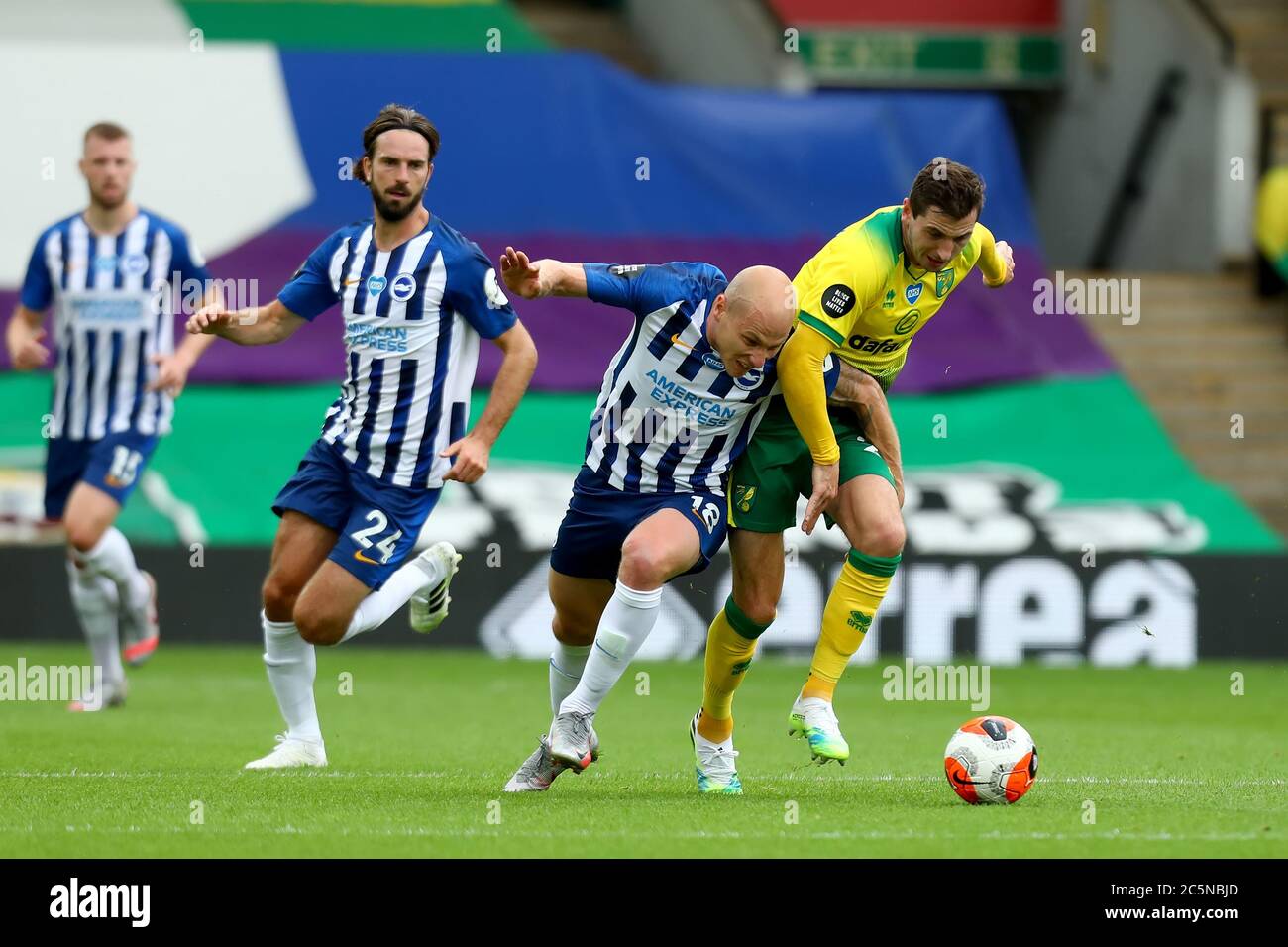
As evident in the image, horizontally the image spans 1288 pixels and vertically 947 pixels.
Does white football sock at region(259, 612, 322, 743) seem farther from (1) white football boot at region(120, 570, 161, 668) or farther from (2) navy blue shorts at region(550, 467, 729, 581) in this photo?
(1) white football boot at region(120, 570, 161, 668)

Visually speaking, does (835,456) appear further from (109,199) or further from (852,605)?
(109,199)

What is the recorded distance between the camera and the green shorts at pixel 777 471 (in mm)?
6961

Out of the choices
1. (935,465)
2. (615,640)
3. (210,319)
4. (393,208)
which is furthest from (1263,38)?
(615,640)

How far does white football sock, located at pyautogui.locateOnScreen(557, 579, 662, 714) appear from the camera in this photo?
6.57m

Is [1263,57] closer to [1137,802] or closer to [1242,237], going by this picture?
[1242,237]

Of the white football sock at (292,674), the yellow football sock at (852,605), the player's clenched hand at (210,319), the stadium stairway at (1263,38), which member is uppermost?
the stadium stairway at (1263,38)

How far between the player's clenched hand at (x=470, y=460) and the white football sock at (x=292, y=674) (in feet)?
3.32

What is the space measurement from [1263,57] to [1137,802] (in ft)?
46.4

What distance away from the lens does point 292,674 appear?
25.0 feet

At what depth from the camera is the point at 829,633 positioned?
706 centimetres

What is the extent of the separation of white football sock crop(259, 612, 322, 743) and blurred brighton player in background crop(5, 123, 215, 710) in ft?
8.49

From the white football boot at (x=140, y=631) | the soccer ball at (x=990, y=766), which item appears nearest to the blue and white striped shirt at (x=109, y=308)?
the white football boot at (x=140, y=631)

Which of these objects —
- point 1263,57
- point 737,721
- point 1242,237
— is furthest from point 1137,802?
point 1263,57

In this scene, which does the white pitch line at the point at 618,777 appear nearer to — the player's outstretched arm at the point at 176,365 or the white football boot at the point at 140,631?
the player's outstretched arm at the point at 176,365
